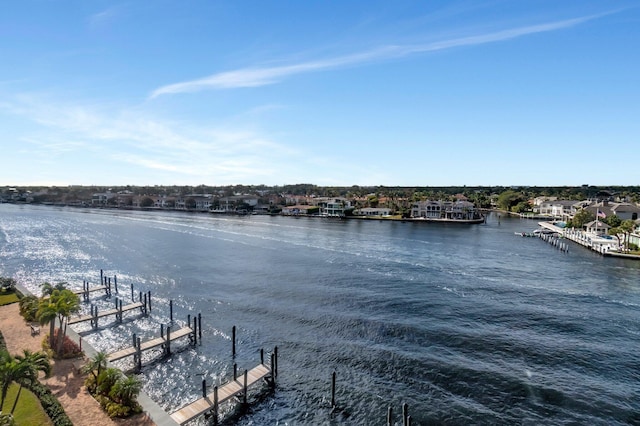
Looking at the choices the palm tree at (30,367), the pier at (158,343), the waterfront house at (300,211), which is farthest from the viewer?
the waterfront house at (300,211)

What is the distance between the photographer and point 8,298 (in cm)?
4375

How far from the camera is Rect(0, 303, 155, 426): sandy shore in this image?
22.1 meters

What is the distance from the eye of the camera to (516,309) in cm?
4534

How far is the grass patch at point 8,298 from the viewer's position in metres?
42.3

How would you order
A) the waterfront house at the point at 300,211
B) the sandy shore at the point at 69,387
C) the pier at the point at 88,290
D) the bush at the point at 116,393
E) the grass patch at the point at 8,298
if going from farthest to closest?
the waterfront house at the point at 300,211, the pier at the point at 88,290, the grass patch at the point at 8,298, the bush at the point at 116,393, the sandy shore at the point at 69,387

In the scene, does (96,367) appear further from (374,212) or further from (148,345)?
(374,212)

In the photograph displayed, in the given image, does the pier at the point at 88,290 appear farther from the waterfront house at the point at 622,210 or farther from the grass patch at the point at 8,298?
the waterfront house at the point at 622,210

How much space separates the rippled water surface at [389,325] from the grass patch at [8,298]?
454 centimetres

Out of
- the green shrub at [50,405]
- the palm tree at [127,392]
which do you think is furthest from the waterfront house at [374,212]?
the green shrub at [50,405]

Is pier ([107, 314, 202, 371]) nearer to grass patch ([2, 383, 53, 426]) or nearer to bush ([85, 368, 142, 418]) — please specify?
bush ([85, 368, 142, 418])

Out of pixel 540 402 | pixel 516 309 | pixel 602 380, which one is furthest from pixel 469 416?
pixel 516 309

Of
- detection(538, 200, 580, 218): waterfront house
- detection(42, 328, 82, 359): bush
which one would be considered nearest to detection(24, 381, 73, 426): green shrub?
detection(42, 328, 82, 359): bush

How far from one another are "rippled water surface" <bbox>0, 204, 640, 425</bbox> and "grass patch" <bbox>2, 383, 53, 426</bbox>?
22.0 feet

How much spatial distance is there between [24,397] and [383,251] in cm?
6724
